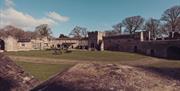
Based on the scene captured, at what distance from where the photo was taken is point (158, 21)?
6625 cm

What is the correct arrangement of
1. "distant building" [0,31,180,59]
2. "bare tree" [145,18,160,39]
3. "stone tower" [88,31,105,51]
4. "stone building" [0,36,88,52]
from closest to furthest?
"distant building" [0,31,180,59]
"stone building" [0,36,88,52]
"stone tower" [88,31,105,51]
"bare tree" [145,18,160,39]

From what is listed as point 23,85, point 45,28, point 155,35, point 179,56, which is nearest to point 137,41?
point 179,56

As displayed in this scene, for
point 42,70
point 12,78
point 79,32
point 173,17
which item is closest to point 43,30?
point 79,32

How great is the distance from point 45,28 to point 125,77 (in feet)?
256

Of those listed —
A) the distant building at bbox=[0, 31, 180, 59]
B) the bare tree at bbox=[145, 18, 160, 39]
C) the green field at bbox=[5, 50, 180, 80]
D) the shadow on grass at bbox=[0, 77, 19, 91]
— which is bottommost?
the green field at bbox=[5, 50, 180, 80]

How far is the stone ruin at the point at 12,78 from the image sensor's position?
5.77 meters

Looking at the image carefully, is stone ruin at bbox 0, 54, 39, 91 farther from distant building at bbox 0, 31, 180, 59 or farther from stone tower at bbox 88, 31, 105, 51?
stone tower at bbox 88, 31, 105, 51

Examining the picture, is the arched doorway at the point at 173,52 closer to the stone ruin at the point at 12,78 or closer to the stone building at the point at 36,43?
the stone building at the point at 36,43

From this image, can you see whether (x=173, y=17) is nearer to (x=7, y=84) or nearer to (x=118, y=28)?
(x=118, y=28)

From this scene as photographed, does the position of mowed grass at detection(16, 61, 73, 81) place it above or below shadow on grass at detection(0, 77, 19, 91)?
below

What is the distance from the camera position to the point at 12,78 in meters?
5.91

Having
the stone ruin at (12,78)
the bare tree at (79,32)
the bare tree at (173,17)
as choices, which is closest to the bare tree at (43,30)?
the bare tree at (79,32)

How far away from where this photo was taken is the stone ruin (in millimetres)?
5770

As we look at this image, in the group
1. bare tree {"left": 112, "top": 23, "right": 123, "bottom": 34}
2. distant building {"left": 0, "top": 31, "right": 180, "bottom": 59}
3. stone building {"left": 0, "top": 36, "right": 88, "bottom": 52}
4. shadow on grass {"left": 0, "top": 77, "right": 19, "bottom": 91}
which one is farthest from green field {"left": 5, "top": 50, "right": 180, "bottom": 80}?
bare tree {"left": 112, "top": 23, "right": 123, "bottom": 34}
